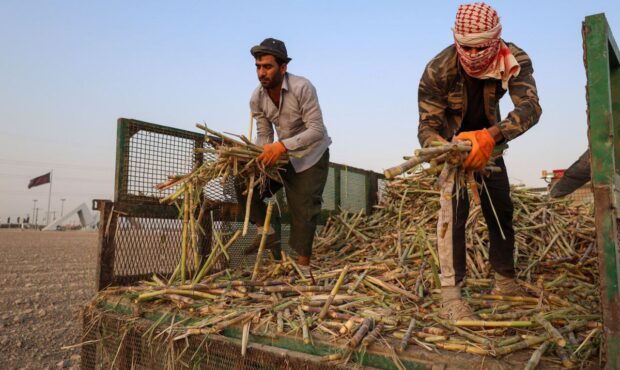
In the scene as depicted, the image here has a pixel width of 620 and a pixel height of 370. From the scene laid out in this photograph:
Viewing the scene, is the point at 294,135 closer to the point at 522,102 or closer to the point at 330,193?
the point at 330,193

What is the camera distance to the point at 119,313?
9.86 ft

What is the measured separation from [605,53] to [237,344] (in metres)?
2.05

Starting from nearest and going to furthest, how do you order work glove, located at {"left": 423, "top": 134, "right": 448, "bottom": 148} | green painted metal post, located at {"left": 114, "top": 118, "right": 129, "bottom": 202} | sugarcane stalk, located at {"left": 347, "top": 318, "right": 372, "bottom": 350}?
1. sugarcane stalk, located at {"left": 347, "top": 318, "right": 372, "bottom": 350}
2. work glove, located at {"left": 423, "top": 134, "right": 448, "bottom": 148}
3. green painted metal post, located at {"left": 114, "top": 118, "right": 129, "bottom": 202}

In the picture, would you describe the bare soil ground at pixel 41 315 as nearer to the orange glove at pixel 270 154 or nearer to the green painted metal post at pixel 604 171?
the orange glove at pixel 270 154

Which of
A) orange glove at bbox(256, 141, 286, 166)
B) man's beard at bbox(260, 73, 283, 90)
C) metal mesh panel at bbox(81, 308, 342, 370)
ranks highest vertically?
man's beard at bbox(260, 73, 283, 90)

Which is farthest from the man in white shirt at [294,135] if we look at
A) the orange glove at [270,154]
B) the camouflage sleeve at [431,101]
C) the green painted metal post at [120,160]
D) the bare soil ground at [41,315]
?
the bare soil ground at [41,315]

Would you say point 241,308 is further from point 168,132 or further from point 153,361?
point 168,132

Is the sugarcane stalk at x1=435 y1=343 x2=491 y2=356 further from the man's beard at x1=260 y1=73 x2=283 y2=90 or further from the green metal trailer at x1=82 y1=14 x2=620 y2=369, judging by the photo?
the man's beard at x1=260 y1=73 x2=283 y2=90

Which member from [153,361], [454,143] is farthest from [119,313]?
[454,143]

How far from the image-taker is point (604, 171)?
169 centimetres

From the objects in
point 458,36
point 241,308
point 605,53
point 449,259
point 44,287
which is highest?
point 458,36

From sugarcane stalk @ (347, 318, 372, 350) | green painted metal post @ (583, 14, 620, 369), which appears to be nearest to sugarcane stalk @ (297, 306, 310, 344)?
sugarcane stalk @ (347, 318, 372, 350)

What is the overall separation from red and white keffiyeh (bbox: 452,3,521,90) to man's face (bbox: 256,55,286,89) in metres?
1.68

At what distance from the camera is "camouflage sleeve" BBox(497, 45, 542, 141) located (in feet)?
8.03
